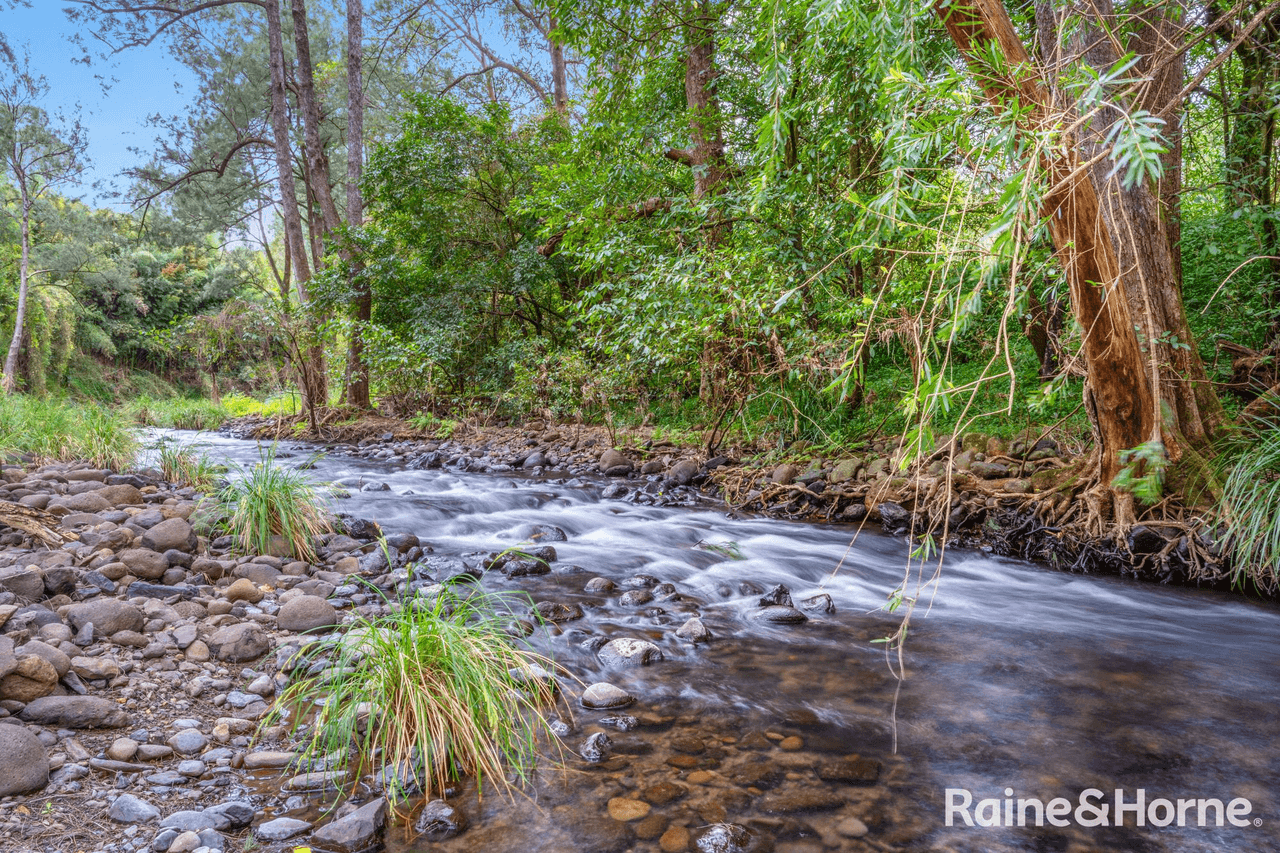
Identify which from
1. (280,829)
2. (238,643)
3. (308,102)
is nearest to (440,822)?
(280,829)

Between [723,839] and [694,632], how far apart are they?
5.41 feet

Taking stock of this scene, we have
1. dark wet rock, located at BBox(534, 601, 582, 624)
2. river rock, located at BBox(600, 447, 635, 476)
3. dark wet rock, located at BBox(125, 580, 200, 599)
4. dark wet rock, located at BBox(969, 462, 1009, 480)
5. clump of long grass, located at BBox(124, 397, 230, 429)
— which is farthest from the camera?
clump of long grass, located at BBox(124, 397, 230, 429)

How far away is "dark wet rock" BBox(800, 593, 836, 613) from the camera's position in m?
4.30

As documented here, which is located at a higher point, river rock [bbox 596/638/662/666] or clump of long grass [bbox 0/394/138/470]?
clump of long grass [bbox 0/394/138/470]

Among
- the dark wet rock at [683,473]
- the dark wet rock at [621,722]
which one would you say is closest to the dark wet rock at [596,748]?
the dark wet rock at [621,722]

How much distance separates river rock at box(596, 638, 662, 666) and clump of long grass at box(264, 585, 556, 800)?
2.72 ft

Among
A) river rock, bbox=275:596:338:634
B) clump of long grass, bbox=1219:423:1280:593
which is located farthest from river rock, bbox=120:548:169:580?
clump of long grass, bbox=1219:423:1280:593

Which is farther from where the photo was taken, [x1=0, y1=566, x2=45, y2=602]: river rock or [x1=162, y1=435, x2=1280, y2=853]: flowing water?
[x1=0, y1=566, x2=45, y2=602]: river rock

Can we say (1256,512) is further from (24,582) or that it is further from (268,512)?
(24,582)

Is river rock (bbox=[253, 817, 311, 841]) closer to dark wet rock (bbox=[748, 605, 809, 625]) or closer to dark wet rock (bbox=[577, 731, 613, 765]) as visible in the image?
dark wet rock (bbox=[577, 731, 613, 765])

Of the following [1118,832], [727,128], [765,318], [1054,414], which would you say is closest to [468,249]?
[727,128]

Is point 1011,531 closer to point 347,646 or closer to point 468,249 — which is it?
point 347,646

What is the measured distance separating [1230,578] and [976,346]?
5065 millimetres

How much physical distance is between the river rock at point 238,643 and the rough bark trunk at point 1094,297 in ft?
15.0
